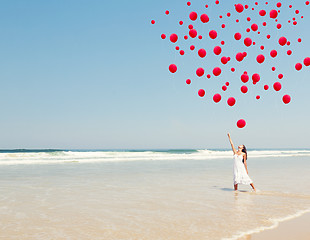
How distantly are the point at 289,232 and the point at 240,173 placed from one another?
17.3 ft

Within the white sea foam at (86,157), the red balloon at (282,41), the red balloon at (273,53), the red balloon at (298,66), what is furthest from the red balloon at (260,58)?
the white sea foam at (86,157)

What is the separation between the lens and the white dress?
1084cm

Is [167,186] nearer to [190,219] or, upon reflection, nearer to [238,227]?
[190,219]

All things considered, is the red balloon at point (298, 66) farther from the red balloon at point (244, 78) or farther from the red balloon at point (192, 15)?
the red balloon at point (192, 15)

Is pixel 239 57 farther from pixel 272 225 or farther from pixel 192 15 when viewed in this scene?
pixel 272 225

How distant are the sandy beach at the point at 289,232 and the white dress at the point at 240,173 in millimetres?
4178

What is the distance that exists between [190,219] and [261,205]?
2431 mm

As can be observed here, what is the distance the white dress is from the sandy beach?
418 cm

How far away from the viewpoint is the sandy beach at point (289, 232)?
538 centimetres

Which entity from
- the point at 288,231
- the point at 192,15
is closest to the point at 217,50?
the point at 192,15

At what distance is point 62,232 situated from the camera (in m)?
5.69

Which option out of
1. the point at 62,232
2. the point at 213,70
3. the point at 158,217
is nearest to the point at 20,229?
the point at 62,232

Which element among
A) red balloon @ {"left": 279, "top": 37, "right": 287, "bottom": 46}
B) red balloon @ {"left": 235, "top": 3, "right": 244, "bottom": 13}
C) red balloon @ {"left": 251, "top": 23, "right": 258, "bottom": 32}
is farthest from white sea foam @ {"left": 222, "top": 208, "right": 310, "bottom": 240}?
red balloon @ {"left": 235, "top": 3, "right": 244, "bottom": 13}

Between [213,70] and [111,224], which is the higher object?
[213,70]
